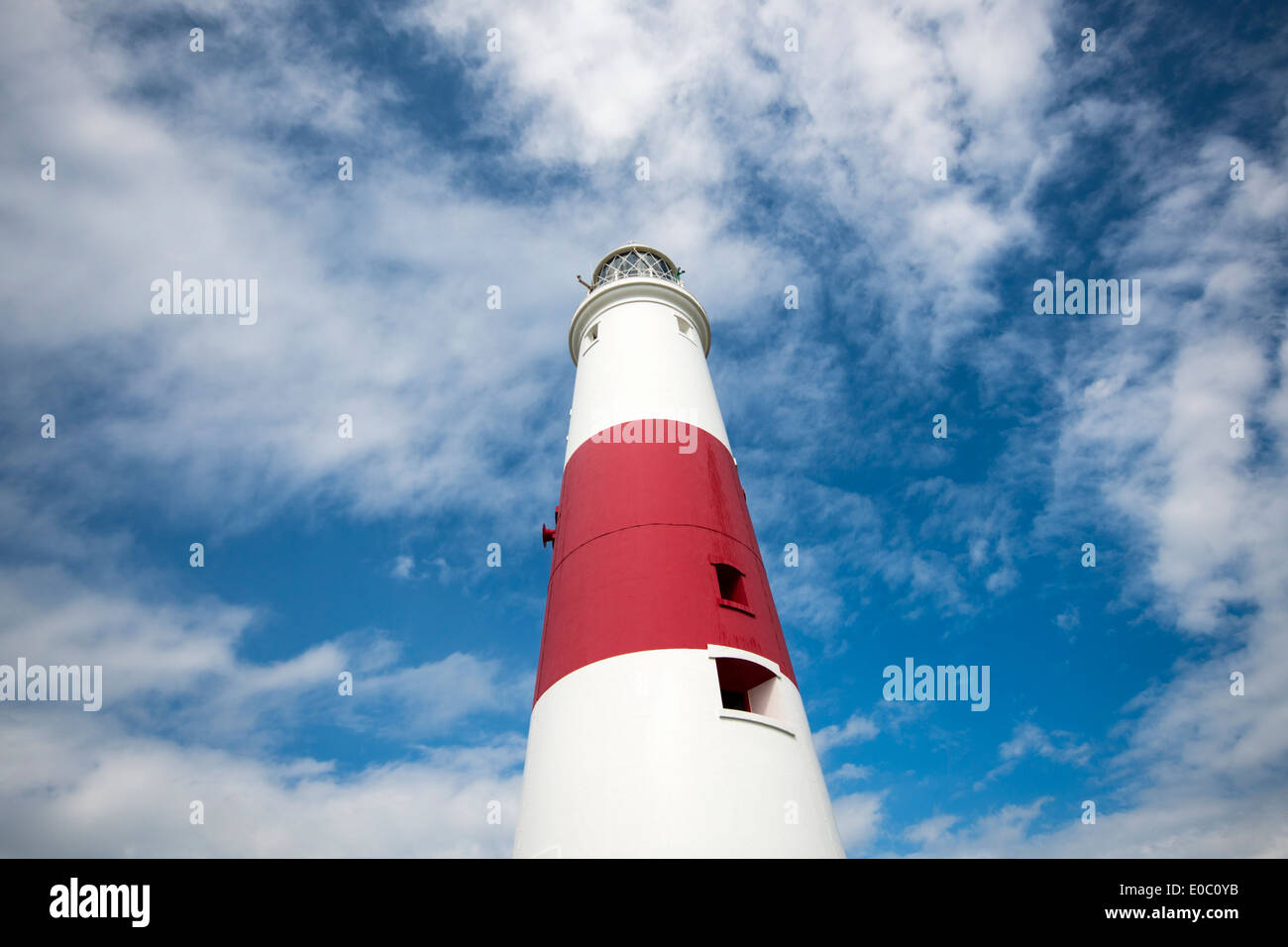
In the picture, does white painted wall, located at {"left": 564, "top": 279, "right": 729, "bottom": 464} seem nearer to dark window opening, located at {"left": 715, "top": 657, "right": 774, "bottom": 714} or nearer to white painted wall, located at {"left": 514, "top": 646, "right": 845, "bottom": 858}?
dark window opening, located at {"left": 715, "top": 657, "right": 774, "bottom": 714}

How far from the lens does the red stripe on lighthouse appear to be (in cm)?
1041

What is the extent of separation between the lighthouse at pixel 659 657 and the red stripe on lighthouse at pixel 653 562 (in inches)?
1.1

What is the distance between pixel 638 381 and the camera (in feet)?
45.0

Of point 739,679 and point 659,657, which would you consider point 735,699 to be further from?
point 659,657

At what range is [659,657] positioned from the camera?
9.88 meters

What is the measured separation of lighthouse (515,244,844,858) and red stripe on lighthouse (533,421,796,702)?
0.09 ft

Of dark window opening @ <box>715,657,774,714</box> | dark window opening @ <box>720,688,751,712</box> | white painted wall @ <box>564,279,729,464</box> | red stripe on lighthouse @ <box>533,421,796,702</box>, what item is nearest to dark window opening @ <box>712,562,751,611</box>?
red stripe on lighthouse @ <box>533,421,796,702</box>

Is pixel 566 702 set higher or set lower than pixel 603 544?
lower

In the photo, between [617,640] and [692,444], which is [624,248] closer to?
[692,444]

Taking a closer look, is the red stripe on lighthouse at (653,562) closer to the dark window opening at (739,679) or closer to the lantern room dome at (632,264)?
the dark window opening at (739,679)

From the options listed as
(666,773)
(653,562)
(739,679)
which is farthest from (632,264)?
(666,773)
